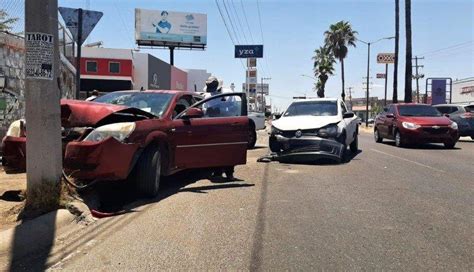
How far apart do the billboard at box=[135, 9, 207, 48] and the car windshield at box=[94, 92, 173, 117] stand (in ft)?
154

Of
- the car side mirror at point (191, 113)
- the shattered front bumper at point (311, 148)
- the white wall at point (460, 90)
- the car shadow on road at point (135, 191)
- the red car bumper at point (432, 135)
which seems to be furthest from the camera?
the white wall at point (460, 90)

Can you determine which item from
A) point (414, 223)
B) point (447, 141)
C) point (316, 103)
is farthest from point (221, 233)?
point (447, 141)

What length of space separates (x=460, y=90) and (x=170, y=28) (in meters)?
35.3

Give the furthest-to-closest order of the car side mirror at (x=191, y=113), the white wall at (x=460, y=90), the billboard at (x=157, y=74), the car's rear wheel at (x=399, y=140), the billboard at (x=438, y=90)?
the white wall at (x=460, y=90)
the billboard at (x=438, y=90)
the billboard at (x=157, y=74)
the car's rear wheel at (x=399, y=140)
the car side mirror at (x=191, y=113)

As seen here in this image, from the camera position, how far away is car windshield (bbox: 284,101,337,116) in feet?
42.8

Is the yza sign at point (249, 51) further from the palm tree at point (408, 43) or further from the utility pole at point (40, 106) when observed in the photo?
the utility pole at point (40, 106)

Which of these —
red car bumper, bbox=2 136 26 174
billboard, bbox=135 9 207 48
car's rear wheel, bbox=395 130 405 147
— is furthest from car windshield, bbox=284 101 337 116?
billboard, bbox=135 9 207 48

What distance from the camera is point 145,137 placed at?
23.4 feet

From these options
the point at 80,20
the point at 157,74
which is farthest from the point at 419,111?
the point at 157,74

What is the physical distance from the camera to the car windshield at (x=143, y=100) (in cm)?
842

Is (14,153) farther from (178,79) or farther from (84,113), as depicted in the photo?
(178,79)

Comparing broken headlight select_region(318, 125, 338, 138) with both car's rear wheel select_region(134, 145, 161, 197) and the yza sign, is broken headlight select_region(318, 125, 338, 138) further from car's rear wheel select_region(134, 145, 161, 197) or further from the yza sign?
the yza sign

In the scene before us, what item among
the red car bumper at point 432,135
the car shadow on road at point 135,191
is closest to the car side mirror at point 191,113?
the car shadow on road at point 135,191

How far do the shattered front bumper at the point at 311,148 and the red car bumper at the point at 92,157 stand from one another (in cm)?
549
